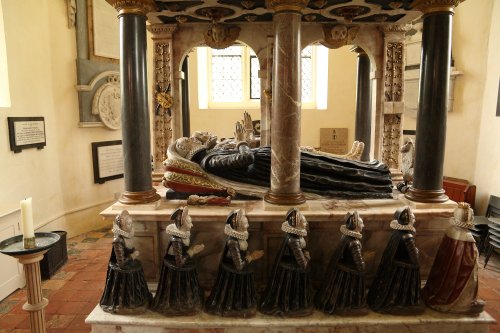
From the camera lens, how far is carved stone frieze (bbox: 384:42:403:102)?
4344 mm

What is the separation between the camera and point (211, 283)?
3168 millimetres

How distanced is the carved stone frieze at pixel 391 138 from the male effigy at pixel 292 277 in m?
2.21

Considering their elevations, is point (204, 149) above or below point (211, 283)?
above

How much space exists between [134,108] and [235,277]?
160 cm

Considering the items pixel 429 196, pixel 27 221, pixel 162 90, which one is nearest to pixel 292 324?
pixel 429 196

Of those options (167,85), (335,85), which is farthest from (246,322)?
(335,85)

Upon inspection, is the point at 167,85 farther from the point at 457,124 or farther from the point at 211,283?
the point at 457,124

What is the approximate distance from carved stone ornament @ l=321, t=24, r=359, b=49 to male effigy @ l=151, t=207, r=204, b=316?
2.64 m

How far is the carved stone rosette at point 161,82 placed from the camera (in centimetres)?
427

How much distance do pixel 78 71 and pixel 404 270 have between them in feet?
16.4

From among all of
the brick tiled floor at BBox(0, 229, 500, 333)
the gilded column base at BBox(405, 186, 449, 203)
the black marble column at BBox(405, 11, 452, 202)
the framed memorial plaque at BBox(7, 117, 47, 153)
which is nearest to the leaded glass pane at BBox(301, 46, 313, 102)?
the brick tiled floor at BBox(0, 229, 500, 333)

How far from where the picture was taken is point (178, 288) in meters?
2.76

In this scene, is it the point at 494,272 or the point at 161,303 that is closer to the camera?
the point at 161,303

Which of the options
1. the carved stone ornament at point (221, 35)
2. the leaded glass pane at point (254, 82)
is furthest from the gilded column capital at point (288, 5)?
the leaded glass pane at point (254, 82)
